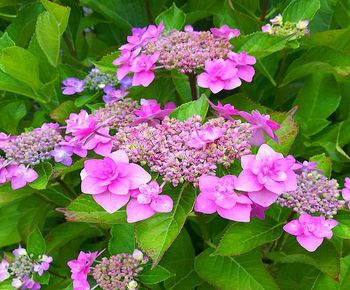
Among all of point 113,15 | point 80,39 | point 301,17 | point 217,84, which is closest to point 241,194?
point 217,84

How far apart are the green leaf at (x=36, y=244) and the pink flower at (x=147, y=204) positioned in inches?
19.6

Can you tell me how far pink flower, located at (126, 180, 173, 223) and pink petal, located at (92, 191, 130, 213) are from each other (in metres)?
0.01

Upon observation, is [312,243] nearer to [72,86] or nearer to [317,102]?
[317,102]

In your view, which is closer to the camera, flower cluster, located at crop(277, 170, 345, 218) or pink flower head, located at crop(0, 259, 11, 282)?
flower cluster, located at crop(277, 170, 345, 218)

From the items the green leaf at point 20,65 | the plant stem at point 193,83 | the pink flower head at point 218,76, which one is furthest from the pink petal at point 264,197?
the green leaf at point 20,65

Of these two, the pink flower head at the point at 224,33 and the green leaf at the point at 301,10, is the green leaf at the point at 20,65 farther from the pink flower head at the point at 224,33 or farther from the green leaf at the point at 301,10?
the green leaf at the point at 301,10

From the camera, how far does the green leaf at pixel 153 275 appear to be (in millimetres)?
1119

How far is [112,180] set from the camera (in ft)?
3.05

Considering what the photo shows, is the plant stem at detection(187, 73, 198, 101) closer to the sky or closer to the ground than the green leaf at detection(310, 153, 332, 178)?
A: closer to the sky

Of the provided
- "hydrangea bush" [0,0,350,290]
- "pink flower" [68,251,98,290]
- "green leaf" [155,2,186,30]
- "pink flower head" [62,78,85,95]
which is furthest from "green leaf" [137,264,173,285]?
"green leaf" [155,2,186,30]

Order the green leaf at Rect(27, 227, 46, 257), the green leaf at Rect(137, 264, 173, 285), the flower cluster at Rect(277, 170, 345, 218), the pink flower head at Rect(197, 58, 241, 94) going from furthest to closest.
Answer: the green leaf at Rect(27, 227, 46, 257) → the pink flower head at Rect(197, 58, 241, 94) → the green leaf at Rect(137, 264, 173, 285) → the flower cluster at Rect(277, 170, 345, 218)

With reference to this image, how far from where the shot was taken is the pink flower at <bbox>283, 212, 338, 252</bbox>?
39.0 inches

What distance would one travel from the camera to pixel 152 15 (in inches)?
Answer: 74.1

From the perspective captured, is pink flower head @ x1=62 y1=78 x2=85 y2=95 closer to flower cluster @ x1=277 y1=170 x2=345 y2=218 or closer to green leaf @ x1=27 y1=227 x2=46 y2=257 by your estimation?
green leaf @ x1=27 y1=227 x2=46 y2=257
